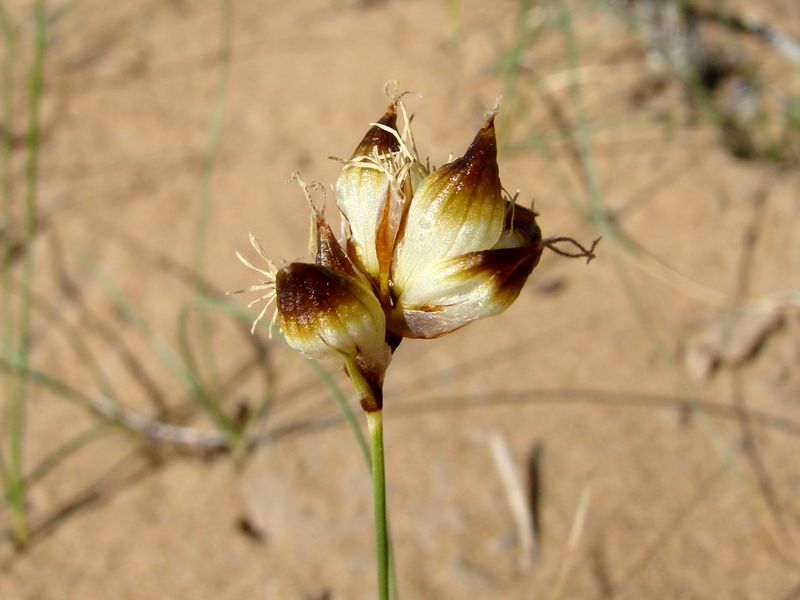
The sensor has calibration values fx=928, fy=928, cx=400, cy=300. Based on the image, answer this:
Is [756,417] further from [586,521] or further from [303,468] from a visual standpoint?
[303,468]

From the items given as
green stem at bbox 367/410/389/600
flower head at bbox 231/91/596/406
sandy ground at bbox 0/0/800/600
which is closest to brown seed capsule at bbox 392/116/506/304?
flower head at bbox 231/91/596/406

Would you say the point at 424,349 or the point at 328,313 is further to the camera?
the point at 424,349

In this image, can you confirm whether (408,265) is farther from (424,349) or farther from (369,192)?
(424,349)

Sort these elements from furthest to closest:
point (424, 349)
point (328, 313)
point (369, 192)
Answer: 1. point (424, 349)
2. point (369, 192)
3. point (328, 313)

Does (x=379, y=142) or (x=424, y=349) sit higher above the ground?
(x=379, y=142)

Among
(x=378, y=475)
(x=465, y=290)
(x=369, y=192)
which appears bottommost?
(x=378, y=475)

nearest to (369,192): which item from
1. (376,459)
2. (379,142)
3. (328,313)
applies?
(379,142)

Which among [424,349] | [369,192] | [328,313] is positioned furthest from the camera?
[424,349]

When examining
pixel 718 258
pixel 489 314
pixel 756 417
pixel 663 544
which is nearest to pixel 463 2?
pixel 718 258
